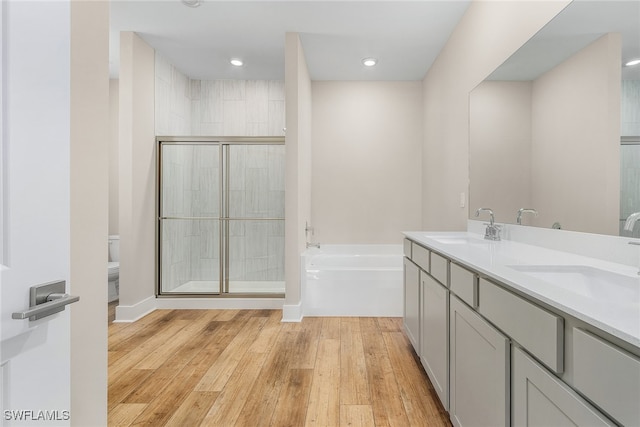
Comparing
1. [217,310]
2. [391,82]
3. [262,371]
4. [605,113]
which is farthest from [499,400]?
[391,82]

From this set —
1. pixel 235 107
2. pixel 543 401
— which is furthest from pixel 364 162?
pixel 543 401

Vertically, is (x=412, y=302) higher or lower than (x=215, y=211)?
lower

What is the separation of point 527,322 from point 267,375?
173cm

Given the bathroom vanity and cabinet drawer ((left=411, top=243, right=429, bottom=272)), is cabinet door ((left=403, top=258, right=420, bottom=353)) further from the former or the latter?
the bathroom vanity

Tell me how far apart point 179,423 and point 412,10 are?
325cm

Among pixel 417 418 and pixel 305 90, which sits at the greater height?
pixel 305 90

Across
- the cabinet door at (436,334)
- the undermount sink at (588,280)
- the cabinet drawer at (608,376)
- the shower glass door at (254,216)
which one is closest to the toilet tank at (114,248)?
the shower glass door at (254,216)

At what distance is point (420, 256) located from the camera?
2242 millimetres

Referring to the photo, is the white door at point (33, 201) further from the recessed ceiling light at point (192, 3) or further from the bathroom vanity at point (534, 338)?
the recessed ceiling light at point (192, 3)

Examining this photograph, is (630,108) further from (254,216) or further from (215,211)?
(215,211)

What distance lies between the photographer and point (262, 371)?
2.30 meters

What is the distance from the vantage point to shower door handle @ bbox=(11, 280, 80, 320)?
650mm

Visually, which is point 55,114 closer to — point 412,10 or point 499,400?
point 499,400

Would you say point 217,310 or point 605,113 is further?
point 217,310
